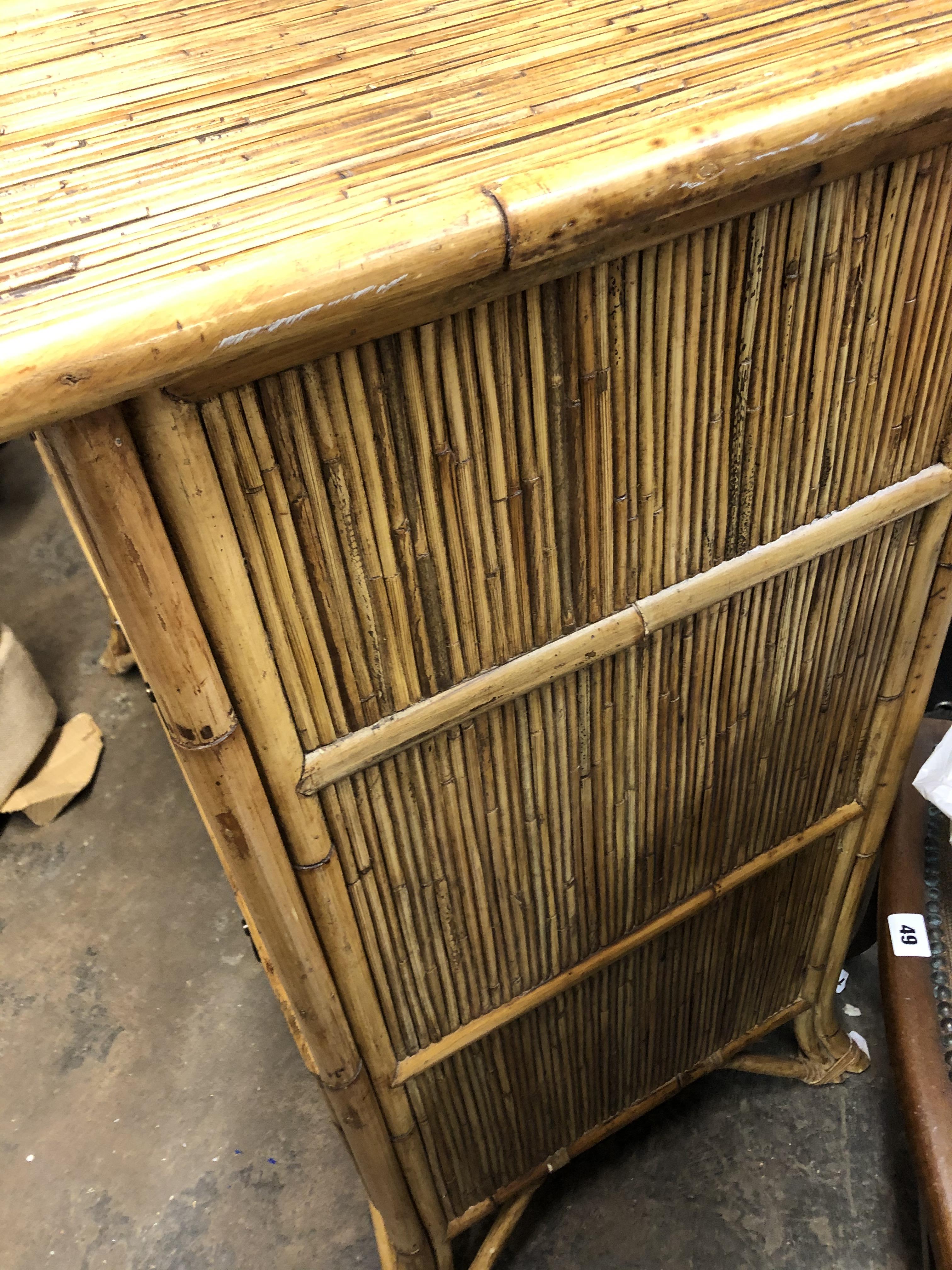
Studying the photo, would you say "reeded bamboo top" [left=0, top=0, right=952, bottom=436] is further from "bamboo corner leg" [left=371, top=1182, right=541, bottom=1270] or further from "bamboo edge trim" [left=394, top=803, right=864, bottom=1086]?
"bamboo corner leg" [left=371, top=1182, right=541, bottom=1270]

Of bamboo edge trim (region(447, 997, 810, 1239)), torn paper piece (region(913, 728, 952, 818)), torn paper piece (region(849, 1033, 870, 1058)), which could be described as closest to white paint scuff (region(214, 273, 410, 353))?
torn paper piece (region(913, 728, 952, 818))

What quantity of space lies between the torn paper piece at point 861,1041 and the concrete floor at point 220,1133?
15 mm

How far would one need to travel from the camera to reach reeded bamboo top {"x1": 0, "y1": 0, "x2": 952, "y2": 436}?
410 millimetres

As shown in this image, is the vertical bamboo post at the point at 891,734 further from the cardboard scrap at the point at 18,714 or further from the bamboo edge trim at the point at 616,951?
the cardboard scrap at the point at 18,714

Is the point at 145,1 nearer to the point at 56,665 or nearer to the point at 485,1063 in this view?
the point at 485,1063

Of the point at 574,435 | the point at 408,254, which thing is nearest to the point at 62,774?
the point at 574,435

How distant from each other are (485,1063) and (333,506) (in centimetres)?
67

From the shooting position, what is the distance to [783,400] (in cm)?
65

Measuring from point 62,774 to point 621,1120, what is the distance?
1.26 m

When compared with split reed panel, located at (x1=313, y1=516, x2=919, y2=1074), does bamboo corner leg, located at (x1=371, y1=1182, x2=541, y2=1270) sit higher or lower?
lower

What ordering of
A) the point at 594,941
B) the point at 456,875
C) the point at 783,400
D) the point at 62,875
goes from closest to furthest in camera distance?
the point at 783,400 → the point at 456,875 → the point at 594,941 → the point at 62,875

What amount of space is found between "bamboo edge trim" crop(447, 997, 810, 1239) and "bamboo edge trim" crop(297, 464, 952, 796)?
749 mm

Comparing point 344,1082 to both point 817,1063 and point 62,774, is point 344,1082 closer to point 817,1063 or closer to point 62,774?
point 817,1063

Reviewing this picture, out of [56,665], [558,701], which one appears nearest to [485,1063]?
[558,701]
